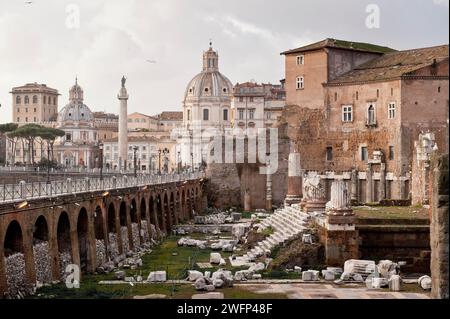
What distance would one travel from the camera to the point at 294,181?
154 feet

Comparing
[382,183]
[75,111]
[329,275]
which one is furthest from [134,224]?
[75,111]

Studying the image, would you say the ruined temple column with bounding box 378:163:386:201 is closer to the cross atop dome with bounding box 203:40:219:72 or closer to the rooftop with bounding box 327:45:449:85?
the rooftop with bounding box 327:45:449:85

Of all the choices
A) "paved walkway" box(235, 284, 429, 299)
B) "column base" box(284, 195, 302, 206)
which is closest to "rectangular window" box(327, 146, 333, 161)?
"column base" box(284, 195, 302, 206)

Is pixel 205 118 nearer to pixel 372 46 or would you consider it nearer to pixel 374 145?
pixel 372 46

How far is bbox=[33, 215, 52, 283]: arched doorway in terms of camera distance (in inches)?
1048

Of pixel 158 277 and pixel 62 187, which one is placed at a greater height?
pixel 62 187

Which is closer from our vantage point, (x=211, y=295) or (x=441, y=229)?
(x=441, y=229)

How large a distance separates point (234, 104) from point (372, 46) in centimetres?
4140

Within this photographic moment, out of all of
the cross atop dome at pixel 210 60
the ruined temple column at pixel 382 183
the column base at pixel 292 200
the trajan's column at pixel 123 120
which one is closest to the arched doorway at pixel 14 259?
the column base at pixel 292 200

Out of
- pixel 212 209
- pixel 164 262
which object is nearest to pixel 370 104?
pixel 212 209

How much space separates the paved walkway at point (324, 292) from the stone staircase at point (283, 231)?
7009 mm

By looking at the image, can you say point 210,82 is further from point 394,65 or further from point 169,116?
point 394,65

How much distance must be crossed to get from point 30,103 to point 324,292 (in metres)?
124

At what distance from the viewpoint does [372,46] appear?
62.8 metres
